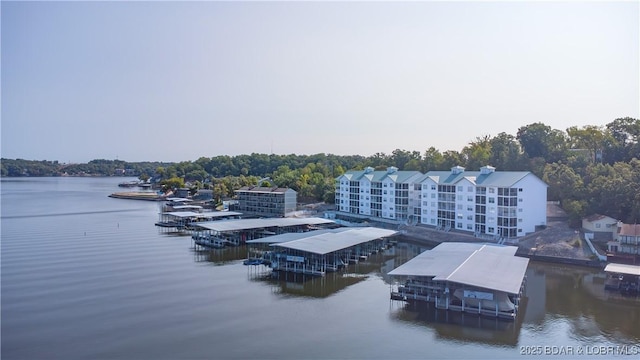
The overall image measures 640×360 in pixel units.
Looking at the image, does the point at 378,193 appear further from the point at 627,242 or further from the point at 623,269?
the point at 623,269

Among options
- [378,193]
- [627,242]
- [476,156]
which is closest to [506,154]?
[476,156]

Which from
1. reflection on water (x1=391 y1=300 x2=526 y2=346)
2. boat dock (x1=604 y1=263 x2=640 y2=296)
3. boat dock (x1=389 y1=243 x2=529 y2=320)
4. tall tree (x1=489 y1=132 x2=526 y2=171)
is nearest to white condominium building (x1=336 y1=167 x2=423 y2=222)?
tall tree (x1=489 y1=132 x2=526 y2=171)

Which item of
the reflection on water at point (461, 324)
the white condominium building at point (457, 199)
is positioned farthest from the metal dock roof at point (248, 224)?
the reflection on water at point (461, 324)

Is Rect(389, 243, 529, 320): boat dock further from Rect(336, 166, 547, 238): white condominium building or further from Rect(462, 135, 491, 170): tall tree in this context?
Rect(462, 135, 491, 170): tall tree

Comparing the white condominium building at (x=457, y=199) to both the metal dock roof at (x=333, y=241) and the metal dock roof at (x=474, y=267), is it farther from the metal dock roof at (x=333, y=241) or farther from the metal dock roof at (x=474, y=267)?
the metal dock roof at (x=474, y=267)

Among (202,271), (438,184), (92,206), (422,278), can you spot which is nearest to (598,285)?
(422,278)

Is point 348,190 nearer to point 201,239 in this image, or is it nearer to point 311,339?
point 201,239
